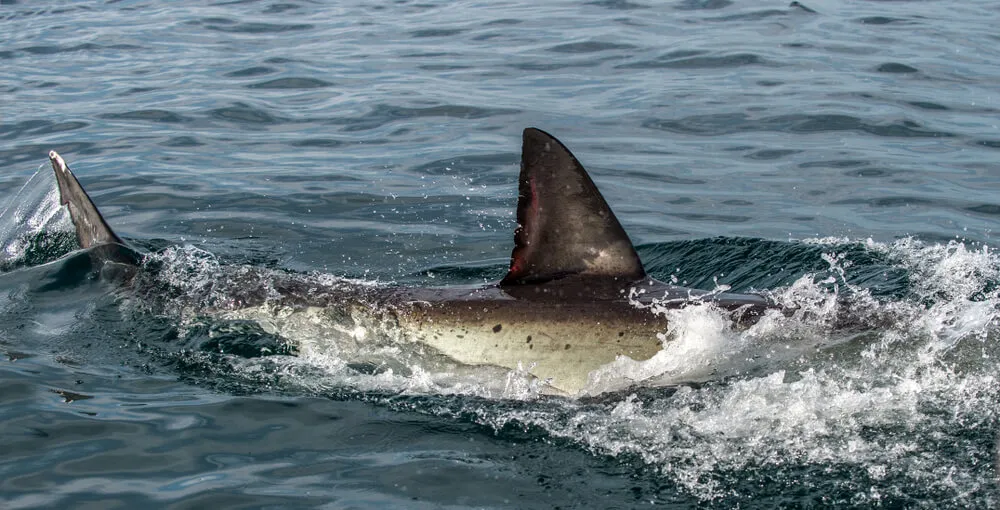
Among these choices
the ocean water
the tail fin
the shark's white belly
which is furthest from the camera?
the tail fin

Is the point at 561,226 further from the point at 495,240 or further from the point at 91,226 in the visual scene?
the point at 495,240

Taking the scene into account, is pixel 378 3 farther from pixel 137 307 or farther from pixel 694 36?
pixel 137 307

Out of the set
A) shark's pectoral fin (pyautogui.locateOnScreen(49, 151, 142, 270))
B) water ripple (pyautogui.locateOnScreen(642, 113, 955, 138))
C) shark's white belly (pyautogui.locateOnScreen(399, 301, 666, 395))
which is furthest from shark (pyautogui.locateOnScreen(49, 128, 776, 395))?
water ripple (pyautogui.locateOnScreen(642, 113, 955, 138))

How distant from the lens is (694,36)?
13.9 m

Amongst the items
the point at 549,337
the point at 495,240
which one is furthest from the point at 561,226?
the point at 495,240

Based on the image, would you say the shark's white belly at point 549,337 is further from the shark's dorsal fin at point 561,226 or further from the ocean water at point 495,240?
the shark's dorsal fin at point 561,226

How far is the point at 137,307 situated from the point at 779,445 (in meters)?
3.14

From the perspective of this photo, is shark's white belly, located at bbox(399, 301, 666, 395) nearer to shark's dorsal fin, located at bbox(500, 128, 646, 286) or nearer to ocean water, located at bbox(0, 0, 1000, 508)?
ocean water, located at bbox(0, 0, 1000, 508)

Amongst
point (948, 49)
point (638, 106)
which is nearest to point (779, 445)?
point (638, 106)

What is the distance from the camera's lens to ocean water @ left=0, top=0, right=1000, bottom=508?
12.7 feet

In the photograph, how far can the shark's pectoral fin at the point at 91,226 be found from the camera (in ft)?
17.8

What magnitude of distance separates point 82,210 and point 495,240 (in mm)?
2779

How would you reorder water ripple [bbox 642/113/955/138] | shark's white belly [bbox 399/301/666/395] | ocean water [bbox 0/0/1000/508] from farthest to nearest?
water ripple [bbox 642/113/955/138]
shark's white belly [bbox 399/301/666/395]
ocean water [bbox 0/0/1000/508]

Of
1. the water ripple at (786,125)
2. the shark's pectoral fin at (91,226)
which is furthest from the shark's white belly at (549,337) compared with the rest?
the water ripple at (786,125)
